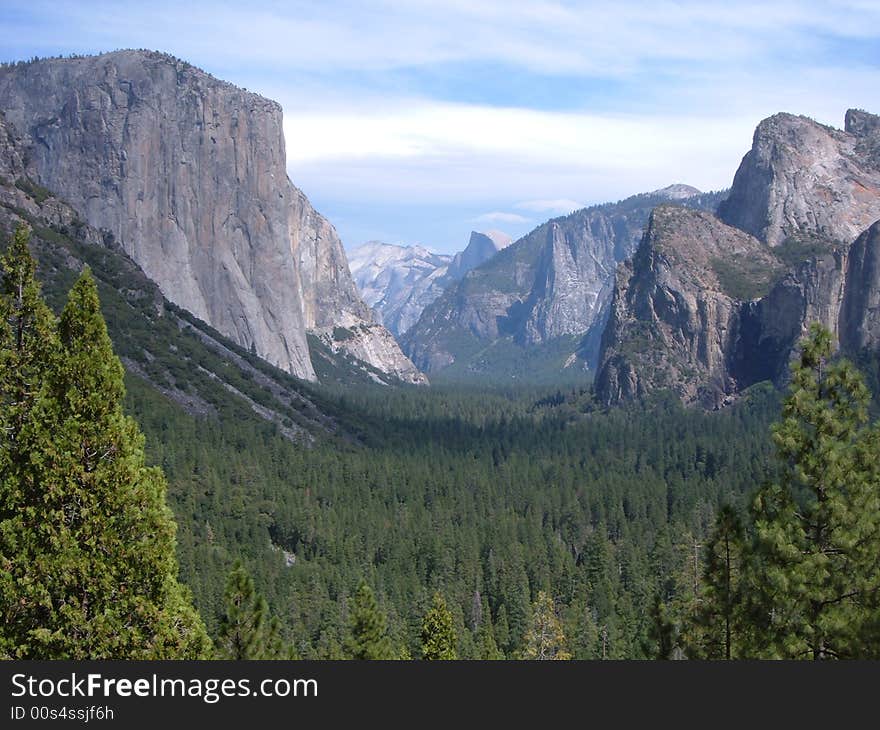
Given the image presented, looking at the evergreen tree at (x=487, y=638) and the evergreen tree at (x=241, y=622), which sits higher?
the evergreen tree at (x=241, y=622)

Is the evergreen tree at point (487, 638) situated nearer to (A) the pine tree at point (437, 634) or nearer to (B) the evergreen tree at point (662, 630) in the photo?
(A) the pine tree at point (437, 634)

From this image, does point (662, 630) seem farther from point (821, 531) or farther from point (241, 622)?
point (241, 622)

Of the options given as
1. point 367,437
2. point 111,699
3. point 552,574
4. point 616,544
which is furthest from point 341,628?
point 367,437

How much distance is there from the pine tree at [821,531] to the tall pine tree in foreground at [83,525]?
49.7ft

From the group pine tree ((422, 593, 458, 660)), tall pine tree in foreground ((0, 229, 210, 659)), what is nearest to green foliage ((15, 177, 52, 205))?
pine tree ((422, 593, 458, 660))

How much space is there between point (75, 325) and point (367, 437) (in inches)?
6689

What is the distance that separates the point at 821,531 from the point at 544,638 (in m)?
40.1

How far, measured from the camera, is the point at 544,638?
220ft

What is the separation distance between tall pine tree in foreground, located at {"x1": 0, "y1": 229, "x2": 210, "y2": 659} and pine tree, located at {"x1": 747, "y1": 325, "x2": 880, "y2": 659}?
15.1 m

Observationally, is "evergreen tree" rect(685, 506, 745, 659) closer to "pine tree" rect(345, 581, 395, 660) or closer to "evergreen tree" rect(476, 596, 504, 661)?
"pine tree" rect(345, 581, 395, 660)

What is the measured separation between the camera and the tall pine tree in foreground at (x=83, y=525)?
84.6 feet

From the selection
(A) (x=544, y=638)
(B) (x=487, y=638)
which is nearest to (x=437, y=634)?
(A) (x=544, y=638)

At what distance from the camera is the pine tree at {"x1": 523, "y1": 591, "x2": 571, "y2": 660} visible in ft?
220

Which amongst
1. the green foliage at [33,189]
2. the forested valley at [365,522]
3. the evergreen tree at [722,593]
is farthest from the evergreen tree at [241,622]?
the green foliage at [33,189]
